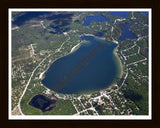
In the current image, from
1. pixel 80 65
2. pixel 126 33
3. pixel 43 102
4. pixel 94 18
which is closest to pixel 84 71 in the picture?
pixel 80 65

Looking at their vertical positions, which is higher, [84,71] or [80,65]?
[80,65]

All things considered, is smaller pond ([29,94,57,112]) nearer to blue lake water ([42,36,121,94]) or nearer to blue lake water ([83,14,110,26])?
blue lake water ([42,36,121,94])

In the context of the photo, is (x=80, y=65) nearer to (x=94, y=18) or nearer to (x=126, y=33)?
(x=126, y=33)

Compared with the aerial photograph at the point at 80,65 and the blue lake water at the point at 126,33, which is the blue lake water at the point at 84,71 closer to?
the aerial photograph at the point at 80,65

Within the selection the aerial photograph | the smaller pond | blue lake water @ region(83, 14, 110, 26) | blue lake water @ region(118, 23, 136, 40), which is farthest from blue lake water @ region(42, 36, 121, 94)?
blue lake water @ region(83, 14, 110, 26)

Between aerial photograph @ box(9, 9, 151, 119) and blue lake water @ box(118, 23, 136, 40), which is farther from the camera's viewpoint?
blue lake water @ box(118, 23, 136, 40)

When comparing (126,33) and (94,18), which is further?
(94,18)
